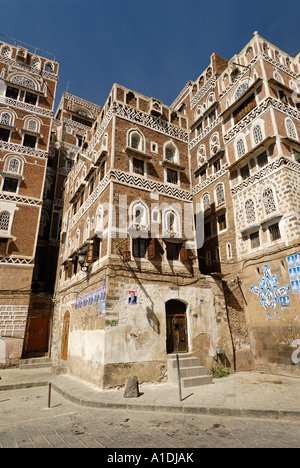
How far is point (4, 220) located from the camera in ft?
69.2

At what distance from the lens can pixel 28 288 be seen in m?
20.1

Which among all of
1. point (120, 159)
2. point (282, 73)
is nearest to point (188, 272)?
point (120, 159)

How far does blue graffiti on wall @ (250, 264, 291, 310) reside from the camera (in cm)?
1381

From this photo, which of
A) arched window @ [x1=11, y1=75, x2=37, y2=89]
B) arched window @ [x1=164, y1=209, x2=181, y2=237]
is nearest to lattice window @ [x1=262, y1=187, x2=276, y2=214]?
arched window @ [x1=164, y1=209, x2=181, y2=237]

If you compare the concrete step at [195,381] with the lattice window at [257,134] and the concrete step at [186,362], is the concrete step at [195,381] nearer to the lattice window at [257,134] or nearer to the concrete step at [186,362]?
the concrete step at [186,362]

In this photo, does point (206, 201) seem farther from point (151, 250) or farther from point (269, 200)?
point (151, 250)

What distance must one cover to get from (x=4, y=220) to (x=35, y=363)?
1085 centimetres

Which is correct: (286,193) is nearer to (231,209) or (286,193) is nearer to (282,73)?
(231,209)

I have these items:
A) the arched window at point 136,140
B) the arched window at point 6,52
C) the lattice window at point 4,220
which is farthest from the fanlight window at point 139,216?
the arched window at point 6,52

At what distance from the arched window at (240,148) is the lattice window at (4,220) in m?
18.0

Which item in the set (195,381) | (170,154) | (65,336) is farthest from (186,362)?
(170,154)

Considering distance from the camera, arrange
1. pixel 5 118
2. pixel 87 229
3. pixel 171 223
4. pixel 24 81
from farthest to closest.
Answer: pixel 24 81 → pixel 5 118 → pixel 87 229 → pixel 171 223

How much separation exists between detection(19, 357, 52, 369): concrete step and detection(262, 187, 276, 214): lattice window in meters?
17.5

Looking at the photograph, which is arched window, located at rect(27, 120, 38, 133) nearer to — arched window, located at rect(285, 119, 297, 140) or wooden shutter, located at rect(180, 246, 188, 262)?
wooden shutter, located at rect(180, 246, 188, 262)
